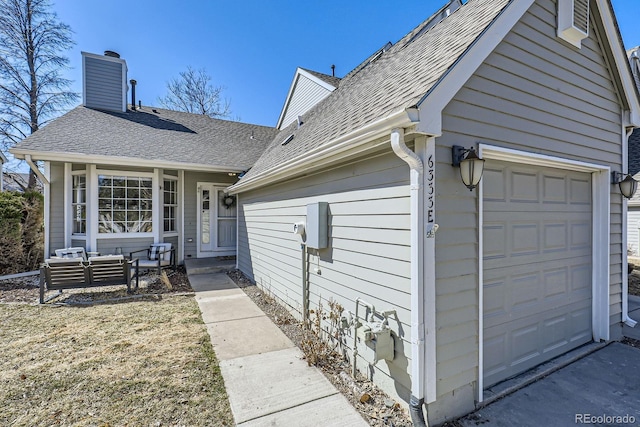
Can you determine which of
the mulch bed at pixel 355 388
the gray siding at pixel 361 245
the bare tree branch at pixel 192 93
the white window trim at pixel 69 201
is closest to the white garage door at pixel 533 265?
the gray siding at pixel 361 245

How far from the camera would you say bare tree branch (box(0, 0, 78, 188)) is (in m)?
13.7

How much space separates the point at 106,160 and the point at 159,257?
2.73 m

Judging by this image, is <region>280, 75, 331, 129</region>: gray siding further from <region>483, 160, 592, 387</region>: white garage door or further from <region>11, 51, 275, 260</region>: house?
<region>483, 160, 592, 387</region>: white garage door

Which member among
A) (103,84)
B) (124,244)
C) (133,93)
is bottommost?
(124,244)

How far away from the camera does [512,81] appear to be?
2957 mm

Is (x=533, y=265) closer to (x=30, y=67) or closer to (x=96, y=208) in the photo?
(x=96, y=208)

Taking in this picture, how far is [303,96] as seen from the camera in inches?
395

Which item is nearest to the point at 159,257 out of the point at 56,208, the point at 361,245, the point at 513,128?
the point at 56,208

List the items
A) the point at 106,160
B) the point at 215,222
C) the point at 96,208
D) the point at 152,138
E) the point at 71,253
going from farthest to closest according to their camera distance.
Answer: the point at 215,222 → the point at 152,138 → the point at 96,208 → the point at 106,160 → the point at 71,253

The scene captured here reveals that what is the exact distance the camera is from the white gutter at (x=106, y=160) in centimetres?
675

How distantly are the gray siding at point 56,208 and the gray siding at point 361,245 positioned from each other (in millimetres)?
6313

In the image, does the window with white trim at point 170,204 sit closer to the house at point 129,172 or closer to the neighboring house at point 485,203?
the house at point 129,172

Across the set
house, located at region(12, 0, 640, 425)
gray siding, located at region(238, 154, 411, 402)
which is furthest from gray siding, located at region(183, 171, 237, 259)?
gray siding, located at region(238, 154, 411, 402)

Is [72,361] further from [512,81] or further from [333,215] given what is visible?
[512,81]
